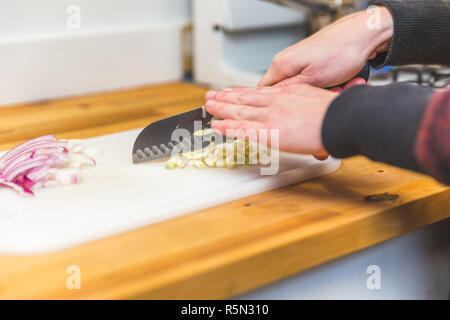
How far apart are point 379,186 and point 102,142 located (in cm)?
39

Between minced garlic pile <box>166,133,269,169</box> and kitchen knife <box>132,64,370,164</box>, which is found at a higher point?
kitchen knife <box>132,64,370,164</box>

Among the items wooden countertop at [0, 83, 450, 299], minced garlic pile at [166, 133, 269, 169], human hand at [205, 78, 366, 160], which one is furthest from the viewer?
minced garlic pile at [166, 133, 269, 169]

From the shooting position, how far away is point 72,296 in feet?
1.65

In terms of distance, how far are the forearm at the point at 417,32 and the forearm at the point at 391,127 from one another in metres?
0.22

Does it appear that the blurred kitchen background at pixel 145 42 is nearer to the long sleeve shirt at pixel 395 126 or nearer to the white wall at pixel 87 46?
the white wall at pixel 87 46

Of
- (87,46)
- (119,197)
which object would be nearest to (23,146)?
(119,197)

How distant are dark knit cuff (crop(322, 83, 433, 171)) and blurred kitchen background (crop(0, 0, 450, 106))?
1.53 ft

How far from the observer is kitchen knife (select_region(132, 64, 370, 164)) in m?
0.79

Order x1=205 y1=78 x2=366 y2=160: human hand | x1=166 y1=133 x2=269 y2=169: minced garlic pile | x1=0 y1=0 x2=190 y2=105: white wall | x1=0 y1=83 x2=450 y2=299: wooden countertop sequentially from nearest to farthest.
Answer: x1=0 y1=83 x2=450 y2=299: wooden countertop, x1=205 y1=78 x2=366 y2=160: human hand, x1=166 y1=133 x2=269 y2=169: minced garlic pile, x1=0 y1=0 x2=190 y2=105: white wall

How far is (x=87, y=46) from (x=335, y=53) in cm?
61

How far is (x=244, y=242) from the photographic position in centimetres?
59

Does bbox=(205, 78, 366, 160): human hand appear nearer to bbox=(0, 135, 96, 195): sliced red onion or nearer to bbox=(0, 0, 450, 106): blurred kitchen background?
bbox=(0, 135, 96, 195): sliced red onion

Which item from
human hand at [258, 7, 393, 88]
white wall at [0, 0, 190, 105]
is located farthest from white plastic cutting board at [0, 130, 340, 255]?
white wall at [0, 0, 190, 105]

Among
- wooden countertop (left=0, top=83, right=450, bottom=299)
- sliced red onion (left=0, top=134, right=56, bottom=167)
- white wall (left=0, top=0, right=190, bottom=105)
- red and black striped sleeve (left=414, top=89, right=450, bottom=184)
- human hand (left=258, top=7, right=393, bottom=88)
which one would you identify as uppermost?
white wall (left=0, top=0, right=190, bottom=105)
